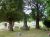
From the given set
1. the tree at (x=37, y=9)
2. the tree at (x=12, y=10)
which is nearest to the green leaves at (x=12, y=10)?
the tree at (x=12, y=10)

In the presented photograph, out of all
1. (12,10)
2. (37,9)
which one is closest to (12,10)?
(12,10)

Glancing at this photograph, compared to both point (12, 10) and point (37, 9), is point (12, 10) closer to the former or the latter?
point (12, 10)

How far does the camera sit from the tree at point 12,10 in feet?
58.7

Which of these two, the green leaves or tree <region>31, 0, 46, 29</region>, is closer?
the green leaves

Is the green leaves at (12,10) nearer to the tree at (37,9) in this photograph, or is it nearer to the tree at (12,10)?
the tree at (12,10)

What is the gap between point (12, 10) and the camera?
17828 millimetres

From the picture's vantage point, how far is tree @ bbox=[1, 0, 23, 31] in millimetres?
17906

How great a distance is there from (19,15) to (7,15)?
1.56 m

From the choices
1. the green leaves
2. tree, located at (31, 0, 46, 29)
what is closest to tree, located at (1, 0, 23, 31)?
the green leaves

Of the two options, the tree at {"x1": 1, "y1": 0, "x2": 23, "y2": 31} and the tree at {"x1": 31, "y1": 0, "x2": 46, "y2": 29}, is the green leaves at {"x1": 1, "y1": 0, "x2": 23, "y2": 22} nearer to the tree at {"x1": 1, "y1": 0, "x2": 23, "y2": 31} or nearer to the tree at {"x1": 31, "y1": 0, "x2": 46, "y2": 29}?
the tree at {"x1": 1, "y1": 0, "x2": 23, "y2": 31}

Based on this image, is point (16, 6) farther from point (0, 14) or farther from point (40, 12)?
point (40, 12)

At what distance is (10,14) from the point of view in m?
18.4

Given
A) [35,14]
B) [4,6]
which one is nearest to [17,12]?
[4,6]

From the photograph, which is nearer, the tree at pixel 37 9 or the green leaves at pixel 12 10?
the green leaves at pixel 12 10
